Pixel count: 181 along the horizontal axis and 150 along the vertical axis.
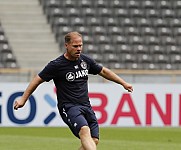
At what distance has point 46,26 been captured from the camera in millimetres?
31375

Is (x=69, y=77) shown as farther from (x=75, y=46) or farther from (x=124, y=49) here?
(x=124, y=49)

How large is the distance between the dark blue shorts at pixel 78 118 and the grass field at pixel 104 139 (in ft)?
13.7

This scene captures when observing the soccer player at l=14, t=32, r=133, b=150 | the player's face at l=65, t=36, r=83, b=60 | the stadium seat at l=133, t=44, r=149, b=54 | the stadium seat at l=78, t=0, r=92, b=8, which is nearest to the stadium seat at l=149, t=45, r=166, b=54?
the stadium seat at l=133, t=44, r=149, b=54

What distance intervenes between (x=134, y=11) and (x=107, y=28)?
1495mm

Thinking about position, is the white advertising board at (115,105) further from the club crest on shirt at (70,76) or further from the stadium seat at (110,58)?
the club crest on shirt at (70,76)

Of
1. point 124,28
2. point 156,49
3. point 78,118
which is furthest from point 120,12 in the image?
point 78,118

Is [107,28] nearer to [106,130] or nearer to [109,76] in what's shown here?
[106,130]

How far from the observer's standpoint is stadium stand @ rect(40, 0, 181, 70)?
1179 inches

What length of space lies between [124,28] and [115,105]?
918 cm

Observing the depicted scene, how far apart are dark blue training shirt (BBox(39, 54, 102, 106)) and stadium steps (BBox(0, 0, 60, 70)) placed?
1928 cm

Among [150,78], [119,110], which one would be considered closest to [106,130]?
[119,110]

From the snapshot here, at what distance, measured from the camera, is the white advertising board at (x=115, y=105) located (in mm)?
22094

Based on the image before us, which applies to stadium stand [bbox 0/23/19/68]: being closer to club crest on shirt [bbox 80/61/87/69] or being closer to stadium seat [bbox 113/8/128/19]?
stadium seat [bbox 113/8/128/19]

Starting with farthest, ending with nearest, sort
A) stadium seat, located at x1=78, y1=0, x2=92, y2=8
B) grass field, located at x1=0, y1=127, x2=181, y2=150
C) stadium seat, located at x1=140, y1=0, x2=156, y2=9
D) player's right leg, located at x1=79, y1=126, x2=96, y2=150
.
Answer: stadium seat, located at x1=140, y1=0, x2=156, y2=9
stadium seat, located at x1=78, y1=0, x2=92, y2=8
grass field, located at x1=0, y1=127, x2=181, y2=150
player's right leg, located at x1=79, y1=126, x2=96, y2=150
